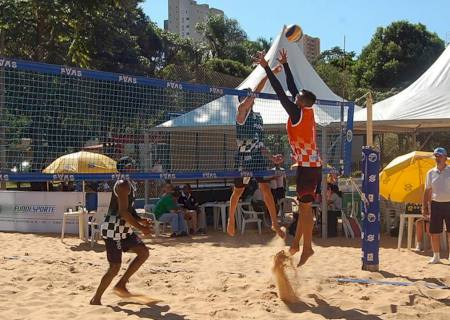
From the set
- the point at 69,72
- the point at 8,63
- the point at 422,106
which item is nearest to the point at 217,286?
the point at 69,72

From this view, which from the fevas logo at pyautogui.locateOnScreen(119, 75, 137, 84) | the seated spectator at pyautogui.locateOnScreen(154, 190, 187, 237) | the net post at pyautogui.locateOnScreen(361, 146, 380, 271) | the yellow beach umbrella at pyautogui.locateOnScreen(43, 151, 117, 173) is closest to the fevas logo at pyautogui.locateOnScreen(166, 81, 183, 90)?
the fevas logo at pyautogui.locateOnScreen(119, 75, 137, 84)

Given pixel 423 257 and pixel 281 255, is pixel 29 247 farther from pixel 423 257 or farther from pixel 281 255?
pixel 423 257

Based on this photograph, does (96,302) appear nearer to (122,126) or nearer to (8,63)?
(8,63)

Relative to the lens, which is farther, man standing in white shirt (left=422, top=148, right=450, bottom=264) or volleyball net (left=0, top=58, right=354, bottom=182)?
man standing in white shirt (left=422, top=148, right=450, bottom=264)

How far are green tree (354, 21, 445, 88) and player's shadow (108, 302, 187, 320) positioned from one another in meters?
31.2

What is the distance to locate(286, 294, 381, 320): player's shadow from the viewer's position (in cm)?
557

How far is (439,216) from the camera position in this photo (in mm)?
8336

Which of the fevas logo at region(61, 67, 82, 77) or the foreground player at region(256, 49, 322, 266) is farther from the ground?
the fevas logo at region(61, 67, 82, 77)

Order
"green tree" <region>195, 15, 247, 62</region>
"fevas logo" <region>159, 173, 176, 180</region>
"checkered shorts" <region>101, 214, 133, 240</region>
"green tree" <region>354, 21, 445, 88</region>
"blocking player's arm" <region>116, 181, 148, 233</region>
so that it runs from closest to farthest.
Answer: "blocking player's arm" <region>116, 181, 148, 233</region>, "checkered shorts" <region>101, 214, 133, 240</region>, "fevas logo" <region>159, 173, 176, 180</region>, "green tree" <region>354, 21, 445, 88</region>, "green tree" <region>195, 15, 247, 62</region>

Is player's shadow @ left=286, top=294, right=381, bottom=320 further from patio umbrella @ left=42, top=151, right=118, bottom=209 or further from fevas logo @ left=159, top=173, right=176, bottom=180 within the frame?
patio umbrella @ left=42, top=151, right=118, bottom=209

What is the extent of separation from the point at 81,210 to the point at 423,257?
623 cm

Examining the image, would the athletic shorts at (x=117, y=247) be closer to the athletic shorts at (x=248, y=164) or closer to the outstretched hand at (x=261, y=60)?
the athletic shorts at (x=248, y=164)

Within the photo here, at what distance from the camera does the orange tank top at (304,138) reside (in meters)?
6.14

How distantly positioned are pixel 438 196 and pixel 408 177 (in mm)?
1876
